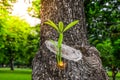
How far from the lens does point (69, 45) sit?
4941 mm

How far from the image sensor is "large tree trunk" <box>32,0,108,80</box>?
450cm

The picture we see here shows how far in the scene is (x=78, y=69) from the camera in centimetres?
452

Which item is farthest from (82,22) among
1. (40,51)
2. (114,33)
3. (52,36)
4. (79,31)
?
(114,33)

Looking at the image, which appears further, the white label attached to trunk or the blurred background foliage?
the blurred background foliage

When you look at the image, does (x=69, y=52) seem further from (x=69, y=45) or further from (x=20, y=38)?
(x=20, y=38)

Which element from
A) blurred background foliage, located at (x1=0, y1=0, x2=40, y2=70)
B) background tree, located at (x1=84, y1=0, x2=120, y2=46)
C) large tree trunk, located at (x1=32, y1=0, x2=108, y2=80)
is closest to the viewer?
large tree trunk, located at (x1=32, y1=0, x2=108, y2=80)

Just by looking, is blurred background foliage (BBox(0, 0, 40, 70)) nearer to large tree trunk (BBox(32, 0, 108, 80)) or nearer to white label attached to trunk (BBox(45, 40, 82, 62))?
large tree trunk (BBox(32, 0, 108, 80))

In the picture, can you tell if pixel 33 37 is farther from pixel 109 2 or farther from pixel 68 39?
pixel 68 39

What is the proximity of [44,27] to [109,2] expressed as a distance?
5304 millimetres

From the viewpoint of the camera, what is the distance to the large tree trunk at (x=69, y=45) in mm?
4500

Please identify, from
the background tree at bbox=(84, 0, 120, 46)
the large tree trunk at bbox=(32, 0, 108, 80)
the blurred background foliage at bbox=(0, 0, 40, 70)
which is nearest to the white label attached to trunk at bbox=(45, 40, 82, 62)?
the large tree trunk at bbox=(32, 0, 108, 80)

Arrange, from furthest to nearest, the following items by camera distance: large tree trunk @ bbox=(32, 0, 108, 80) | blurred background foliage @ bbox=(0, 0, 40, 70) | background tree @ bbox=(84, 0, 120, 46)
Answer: blurred background foliage @ bbox=(0, 0, 40, 70) → background tree @ bbox=(84, 0, 120, 46) → large tree trunk @ bbox=(32, 0, 108, 80)

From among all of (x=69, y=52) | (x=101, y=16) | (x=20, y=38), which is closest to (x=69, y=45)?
(x=69, y=52)

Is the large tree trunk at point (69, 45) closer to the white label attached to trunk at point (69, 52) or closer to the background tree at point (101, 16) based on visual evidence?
the white label attached to trunk at point (69, 52)
